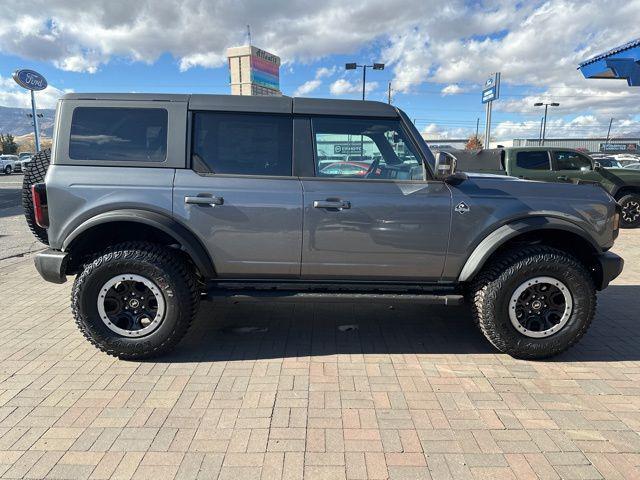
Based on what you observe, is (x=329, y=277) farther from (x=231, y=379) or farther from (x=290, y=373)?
(x=231, y=379)

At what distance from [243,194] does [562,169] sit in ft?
30.2

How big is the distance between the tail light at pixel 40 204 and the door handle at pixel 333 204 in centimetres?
206

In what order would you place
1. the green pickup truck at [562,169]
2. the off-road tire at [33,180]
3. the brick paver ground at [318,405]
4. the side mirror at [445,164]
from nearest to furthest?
the brick paver ground at [318,405]
the side mirror at [445,164]
the off-road tire at [33,180]
the green pickup truck at [562,169]

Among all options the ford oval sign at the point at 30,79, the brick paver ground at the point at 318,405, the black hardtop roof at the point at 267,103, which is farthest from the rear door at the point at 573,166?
the ford oval sign at the point at 30,79

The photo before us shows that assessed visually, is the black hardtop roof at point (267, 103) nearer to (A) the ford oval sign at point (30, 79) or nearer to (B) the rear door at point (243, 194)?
(B) the rear door at point (243, 194)

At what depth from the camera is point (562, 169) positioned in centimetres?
1001

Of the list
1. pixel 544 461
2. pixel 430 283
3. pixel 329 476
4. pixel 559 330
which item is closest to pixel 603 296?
pixel 559 330

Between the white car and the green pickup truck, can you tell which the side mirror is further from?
the white car

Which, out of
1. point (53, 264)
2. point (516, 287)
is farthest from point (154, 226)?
point (516, 287)

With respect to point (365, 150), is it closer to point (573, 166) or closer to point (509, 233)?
point (509, 233)

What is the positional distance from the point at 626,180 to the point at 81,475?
11756 millimetres

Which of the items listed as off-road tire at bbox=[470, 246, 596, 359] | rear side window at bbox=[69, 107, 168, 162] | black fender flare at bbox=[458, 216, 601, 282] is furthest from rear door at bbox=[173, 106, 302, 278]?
off-road tire at bbox=[470, 246, 596, 359]

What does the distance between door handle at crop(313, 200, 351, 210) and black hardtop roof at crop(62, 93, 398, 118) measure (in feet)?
2.37

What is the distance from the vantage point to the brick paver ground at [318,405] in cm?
233
